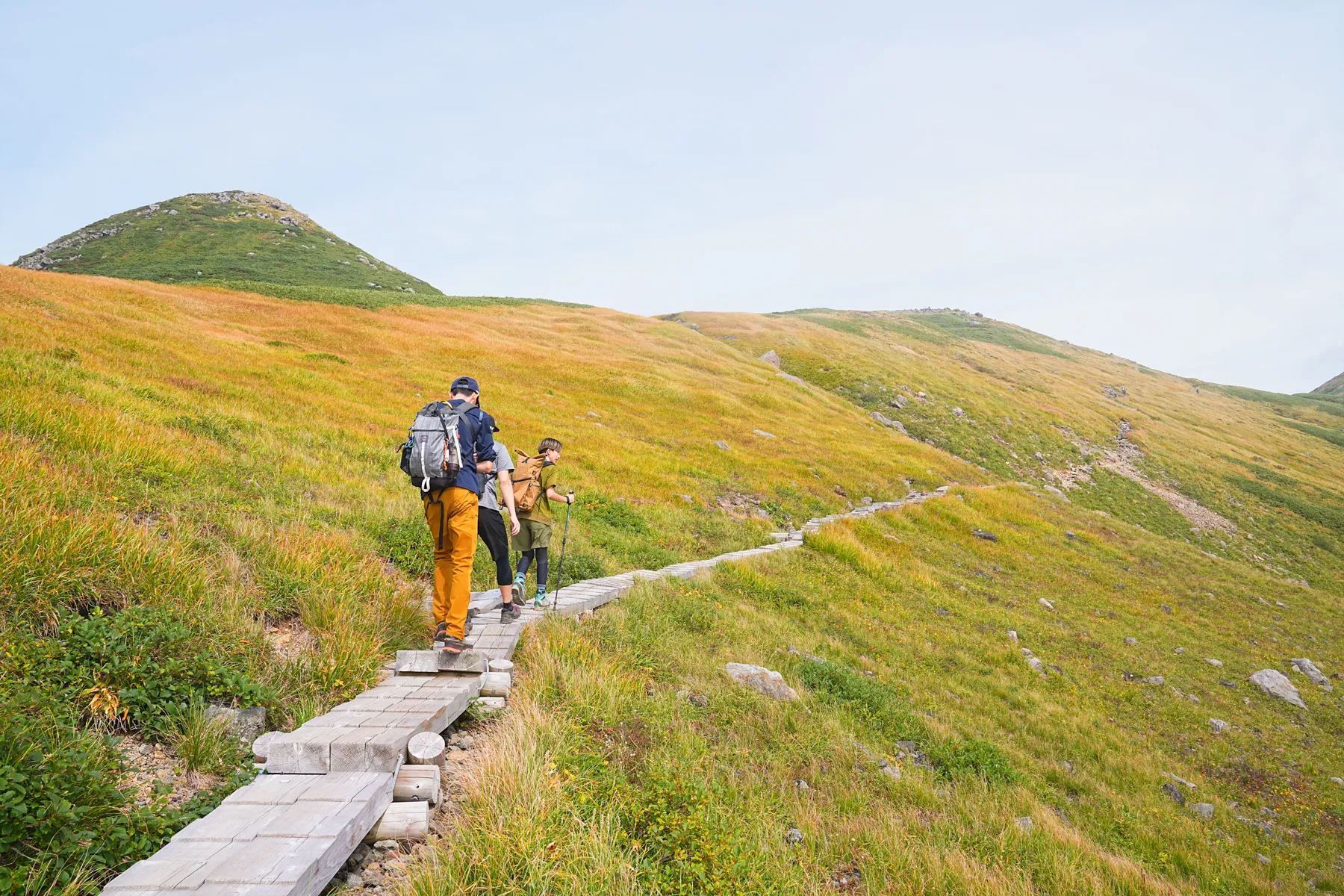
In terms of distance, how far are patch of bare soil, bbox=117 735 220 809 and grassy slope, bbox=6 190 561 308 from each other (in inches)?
2399

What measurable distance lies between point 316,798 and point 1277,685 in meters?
21.3

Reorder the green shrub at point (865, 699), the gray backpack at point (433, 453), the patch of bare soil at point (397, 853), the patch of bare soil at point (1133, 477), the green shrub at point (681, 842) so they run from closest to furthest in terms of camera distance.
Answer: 1. the patch of bare soil at point (397, 853)
2. the green shrub at point (681, 842)
3. the gray backpack at point (433, 453)
4. the green shrub at point (865, 699)
5. the patch of bare soil at point (1133, 477)

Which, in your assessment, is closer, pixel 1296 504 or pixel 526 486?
pixel 526 486

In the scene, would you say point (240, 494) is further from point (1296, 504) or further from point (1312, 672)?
point (1296, 504)

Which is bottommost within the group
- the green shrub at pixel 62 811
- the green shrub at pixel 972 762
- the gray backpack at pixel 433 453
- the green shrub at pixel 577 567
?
the green shrub at pixel 972 762

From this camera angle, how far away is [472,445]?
272 inches

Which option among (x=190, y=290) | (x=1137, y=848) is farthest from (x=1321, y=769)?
(x=190, y=290)

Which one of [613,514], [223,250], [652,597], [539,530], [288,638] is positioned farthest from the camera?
[223,250]

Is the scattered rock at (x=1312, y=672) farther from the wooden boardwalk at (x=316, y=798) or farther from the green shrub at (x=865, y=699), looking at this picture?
the wooden boardwalk at (x=316, y=798)

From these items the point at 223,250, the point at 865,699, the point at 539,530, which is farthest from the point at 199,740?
the point at 223,250

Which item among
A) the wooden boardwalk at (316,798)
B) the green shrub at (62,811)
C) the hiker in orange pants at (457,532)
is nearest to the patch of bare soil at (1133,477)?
the hiker in orange pants at (457,532)

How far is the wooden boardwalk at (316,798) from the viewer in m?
3.08

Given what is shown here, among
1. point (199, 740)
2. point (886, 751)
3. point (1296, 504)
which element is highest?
point (199, 740)

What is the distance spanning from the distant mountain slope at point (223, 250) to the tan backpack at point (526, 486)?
59140 mm
